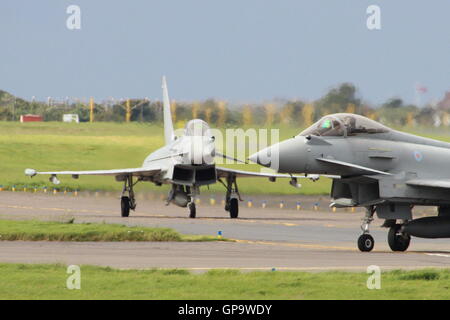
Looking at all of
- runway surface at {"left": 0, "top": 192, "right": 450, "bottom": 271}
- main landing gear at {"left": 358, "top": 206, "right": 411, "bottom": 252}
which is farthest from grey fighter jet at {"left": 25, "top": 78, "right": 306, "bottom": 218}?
main landing gear at {"left": 358, "top": 206, "right": 411, "bottom": 252}

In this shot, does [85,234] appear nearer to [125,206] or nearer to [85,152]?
[125,206]

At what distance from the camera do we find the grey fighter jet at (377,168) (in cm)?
2227

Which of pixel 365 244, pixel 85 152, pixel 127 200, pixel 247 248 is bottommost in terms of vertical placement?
pixel 247 248

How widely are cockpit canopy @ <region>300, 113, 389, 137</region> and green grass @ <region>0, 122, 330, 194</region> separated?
2407 centimetres

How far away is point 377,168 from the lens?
2303 centimetres

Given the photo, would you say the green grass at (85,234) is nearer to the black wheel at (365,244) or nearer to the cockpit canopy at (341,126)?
the black wheel at (365,244)

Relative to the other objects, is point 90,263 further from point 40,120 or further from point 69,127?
point 40,120

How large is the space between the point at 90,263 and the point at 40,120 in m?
61.8

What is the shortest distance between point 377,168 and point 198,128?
578 inches

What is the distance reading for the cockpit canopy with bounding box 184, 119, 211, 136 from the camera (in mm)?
36897

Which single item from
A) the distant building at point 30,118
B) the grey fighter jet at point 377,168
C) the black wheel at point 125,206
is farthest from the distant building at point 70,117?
the grey fighter jet at point 377,168

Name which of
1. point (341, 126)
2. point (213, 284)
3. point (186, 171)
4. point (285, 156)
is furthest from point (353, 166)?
point (186, 171)

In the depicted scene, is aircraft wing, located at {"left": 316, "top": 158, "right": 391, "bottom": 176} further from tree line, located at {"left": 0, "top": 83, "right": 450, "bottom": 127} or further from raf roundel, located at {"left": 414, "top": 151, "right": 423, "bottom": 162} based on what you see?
tree line, located at {"left": 0, "top": 83, "right": 450, "bottom": 127}

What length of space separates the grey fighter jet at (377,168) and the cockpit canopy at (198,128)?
13765mm
